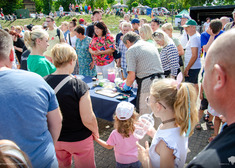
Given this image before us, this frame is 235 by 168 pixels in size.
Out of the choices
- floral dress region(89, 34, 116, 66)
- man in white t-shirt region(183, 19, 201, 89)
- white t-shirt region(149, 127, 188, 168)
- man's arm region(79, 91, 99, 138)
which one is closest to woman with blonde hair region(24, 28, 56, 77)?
man's arm region(79, 91, 99, 138)

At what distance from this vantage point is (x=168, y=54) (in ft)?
10.5

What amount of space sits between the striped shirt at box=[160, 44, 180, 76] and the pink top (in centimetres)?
176

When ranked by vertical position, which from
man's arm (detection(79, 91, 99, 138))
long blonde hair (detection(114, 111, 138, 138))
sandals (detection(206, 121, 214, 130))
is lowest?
sandals (detection(206, 121, 214, 130))

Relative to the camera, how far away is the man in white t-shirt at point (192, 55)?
380 cm

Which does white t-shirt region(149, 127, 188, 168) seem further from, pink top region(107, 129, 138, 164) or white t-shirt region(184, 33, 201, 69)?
white t-shirt region(184, 33, 201, 69)

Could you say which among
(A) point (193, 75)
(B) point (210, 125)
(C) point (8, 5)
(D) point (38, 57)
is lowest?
(B) point (210, 125)

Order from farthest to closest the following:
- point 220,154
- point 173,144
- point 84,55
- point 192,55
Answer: point 84,55
point 192,55
point 173,144
point 220,154

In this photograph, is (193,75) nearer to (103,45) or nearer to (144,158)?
(103,45)

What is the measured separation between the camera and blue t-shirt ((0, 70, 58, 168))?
1165 millimetres

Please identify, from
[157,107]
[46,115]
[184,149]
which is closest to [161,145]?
[184,149]

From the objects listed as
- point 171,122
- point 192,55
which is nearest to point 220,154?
point 171,122

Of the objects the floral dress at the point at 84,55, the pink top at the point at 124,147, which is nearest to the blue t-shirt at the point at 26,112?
the pink top at the point at 124,147

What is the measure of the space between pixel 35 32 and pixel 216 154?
2.85 meters

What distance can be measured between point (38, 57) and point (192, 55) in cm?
302
